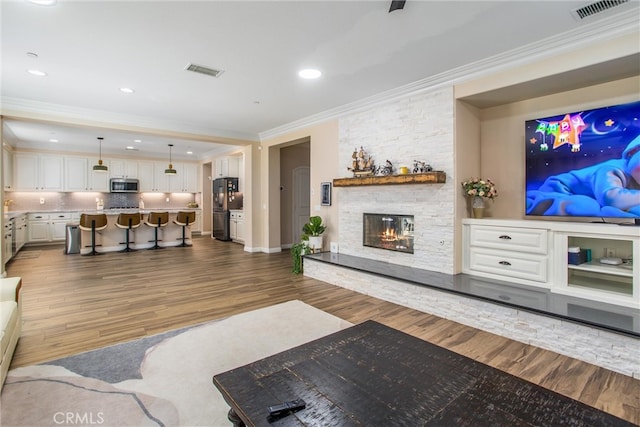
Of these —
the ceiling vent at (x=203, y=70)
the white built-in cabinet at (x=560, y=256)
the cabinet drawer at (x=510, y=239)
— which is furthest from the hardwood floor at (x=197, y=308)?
the ceiling vent at (x=203, y=70)

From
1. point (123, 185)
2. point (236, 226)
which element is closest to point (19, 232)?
point (123, 185)

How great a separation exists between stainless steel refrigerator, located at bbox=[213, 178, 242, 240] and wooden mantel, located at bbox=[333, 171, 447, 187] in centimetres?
492

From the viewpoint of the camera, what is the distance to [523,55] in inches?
133

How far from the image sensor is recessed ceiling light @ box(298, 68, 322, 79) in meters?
3.90

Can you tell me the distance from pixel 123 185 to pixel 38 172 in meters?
2.07

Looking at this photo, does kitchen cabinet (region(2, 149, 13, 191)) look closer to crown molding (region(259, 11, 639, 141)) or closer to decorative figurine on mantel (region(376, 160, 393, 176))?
crown molding (region(259, 11, 639, 141))

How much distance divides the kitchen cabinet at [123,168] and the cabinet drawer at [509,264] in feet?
34.5

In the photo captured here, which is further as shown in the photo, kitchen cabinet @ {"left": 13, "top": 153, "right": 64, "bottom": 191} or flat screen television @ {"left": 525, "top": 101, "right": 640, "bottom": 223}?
kitchen cabinet @ {"left": 13, "top": 153, "right": 64, "bottom": 191}

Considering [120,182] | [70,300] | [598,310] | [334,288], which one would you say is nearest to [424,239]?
[334,288]

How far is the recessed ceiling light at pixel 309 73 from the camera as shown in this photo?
390 centimetres

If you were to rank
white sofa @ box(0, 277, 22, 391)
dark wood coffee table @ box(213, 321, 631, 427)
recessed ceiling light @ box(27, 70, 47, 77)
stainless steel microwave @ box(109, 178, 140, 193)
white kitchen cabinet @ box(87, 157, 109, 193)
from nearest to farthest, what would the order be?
dark wood coffee table @ box(213, 321, 631, 427)
white sofa @ box(0, 277, 22, 391)
recessed ceiling light @ box(27, 70, 47, 77)
white kitchen cabinet @ box(87, 157, 109, 193)
stainless steel microwave @ box(109, 178, 140, 193)

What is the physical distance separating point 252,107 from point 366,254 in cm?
317

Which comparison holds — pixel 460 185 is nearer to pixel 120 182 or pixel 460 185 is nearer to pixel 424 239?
pixel 424 239

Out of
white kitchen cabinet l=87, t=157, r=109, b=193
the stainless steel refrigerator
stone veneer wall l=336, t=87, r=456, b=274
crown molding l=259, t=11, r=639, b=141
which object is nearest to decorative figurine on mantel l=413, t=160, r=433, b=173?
stone veneer wall l=336, t=87, r=456, b=274
